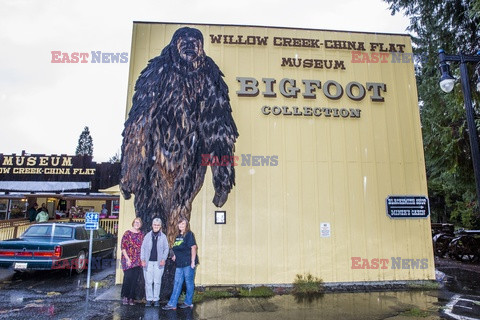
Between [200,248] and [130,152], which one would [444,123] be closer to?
[200,248]

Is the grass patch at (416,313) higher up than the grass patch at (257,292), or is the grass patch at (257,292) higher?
the grass patch at (257,292)

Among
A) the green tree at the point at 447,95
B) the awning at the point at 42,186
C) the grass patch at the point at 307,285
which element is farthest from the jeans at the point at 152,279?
the awning at the point at 42,186

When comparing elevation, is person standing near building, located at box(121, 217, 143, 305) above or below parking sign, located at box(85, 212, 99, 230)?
below

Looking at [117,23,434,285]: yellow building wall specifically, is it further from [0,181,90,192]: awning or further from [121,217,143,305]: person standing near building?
[0,181,90,192]: awning

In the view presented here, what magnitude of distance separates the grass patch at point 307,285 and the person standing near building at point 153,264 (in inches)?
121

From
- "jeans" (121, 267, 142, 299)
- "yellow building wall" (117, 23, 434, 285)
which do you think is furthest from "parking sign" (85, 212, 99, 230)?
"jeans" (121, 267, 142, 299)

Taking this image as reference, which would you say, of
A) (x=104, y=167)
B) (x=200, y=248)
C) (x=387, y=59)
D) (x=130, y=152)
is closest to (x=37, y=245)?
(x=130, y=152)

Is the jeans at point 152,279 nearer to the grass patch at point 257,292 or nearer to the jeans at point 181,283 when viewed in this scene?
the jeans at point 181,283

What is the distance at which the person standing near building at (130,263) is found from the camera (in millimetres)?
6355

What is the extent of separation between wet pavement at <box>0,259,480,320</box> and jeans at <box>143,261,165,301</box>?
246mm

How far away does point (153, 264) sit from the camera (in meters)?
6.32

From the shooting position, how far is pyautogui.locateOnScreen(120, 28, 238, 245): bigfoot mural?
289 inches

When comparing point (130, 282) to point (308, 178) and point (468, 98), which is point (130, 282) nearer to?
point (308, 178)

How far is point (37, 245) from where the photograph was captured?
26.6 ft
